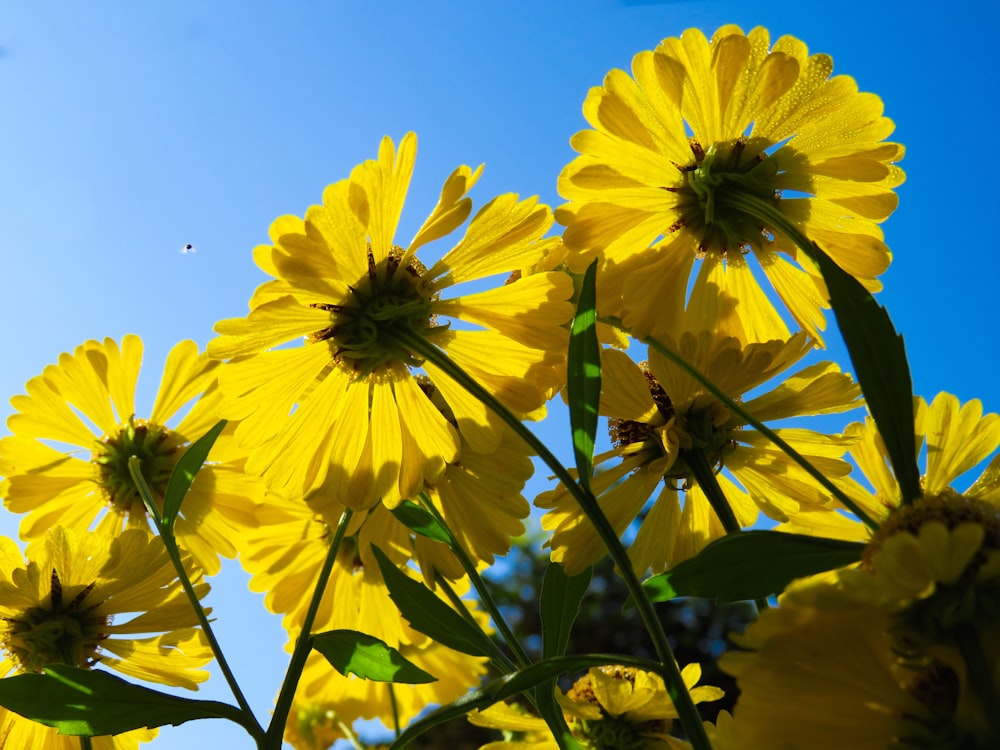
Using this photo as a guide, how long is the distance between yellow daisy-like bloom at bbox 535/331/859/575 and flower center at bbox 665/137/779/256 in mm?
167

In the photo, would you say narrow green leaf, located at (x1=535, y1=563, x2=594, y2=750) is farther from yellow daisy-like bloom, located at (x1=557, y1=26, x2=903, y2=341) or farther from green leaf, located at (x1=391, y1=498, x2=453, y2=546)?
yellow daisy-like bloom, located at (x1=557, y1=26, x2=903, y2=341)

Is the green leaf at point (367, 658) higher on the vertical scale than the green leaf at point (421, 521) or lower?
lower

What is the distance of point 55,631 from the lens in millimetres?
1264

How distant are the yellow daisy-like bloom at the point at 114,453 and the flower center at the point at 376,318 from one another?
386 mm

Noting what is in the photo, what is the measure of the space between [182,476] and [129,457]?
0.61 metres

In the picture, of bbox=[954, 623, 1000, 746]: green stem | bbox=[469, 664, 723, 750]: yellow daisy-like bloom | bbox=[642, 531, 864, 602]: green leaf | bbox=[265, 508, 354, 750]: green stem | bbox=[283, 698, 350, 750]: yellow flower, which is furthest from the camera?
bbox=[283, 698, 350, 750]: yellow flower

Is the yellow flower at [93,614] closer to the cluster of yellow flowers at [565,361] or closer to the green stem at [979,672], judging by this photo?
the cluster of yellow flowers at [565,361]

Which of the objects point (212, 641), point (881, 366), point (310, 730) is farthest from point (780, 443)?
point (310, 730)

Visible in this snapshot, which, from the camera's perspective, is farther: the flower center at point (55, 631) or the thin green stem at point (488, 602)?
the flower center at point (55, 631)

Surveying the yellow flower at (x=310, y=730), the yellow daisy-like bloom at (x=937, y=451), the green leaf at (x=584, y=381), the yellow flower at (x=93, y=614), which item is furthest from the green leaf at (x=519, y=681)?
the yellow flower at (x=310, y=730)

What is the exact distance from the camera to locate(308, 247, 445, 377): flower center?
1.14 m

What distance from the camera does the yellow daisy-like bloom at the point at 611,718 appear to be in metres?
1.32

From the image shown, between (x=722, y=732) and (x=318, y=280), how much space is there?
60 centimetres

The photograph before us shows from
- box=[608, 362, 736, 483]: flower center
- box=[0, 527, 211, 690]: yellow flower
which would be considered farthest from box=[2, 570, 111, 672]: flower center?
box=[608, 362, 736, 483]: flower center
